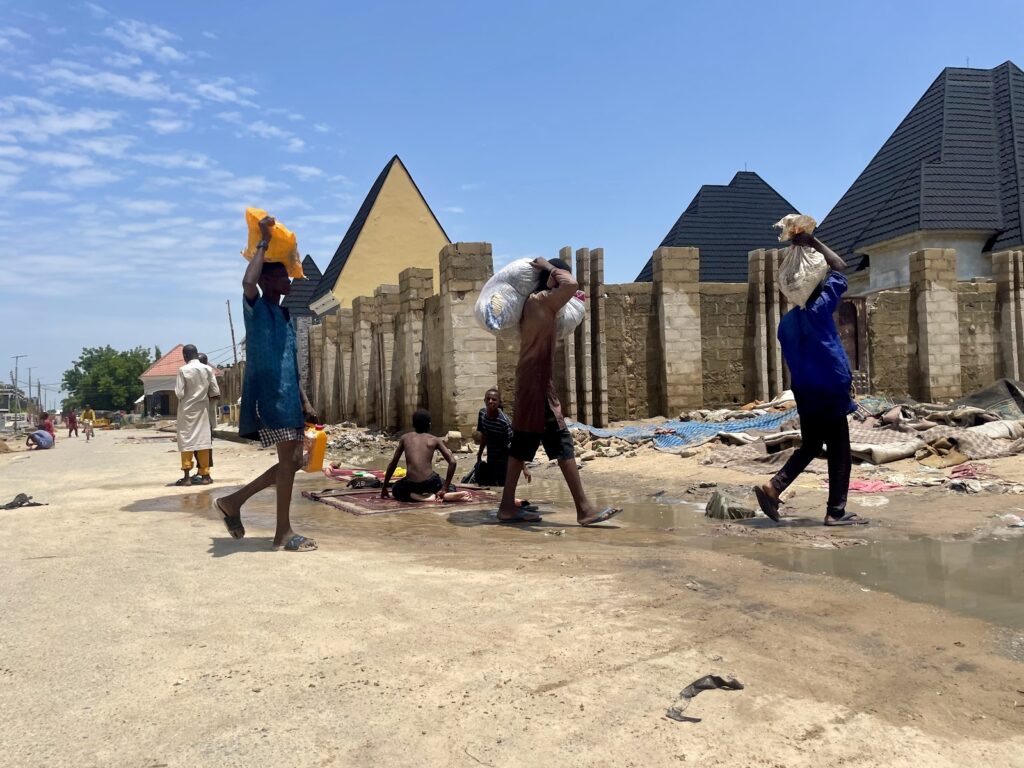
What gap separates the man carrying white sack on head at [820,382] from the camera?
17.2 ft

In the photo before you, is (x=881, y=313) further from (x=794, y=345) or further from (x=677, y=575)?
(x=677, y=575)

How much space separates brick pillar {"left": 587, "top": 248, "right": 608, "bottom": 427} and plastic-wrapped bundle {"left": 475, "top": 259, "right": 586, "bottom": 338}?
27.0 feet

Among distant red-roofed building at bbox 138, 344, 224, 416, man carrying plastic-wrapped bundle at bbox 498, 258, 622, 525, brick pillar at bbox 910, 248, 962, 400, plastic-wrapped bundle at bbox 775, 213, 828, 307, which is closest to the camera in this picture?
plastic-wrapped bundle at bbox 775, 213, 828, 307

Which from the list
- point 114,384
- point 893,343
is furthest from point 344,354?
point 114,384

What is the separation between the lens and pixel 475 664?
2506 mm

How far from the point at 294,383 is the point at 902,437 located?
7.08 metres

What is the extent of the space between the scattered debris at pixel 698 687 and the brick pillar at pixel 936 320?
15.1m

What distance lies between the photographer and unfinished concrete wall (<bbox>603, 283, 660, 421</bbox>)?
14398 millimetres

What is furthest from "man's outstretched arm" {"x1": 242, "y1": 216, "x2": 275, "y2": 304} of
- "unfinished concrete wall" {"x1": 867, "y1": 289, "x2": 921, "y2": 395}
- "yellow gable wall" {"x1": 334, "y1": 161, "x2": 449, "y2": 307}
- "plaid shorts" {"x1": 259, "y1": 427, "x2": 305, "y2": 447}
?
"yellow gable wall" {"x1": 334, "y1": 161, "x2": 449, "y2": 307}

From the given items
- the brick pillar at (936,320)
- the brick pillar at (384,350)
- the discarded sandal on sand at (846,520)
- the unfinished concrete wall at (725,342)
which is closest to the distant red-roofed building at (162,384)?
the brick pillar at (384,350)

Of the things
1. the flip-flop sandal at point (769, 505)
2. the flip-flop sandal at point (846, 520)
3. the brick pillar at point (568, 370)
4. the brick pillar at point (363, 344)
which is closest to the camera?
the flip-flop sandal at point (846, 520)

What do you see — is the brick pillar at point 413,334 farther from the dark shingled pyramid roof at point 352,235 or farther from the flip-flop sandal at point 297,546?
the dark shingled pyramid roof at point 352,235

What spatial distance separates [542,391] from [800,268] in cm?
200

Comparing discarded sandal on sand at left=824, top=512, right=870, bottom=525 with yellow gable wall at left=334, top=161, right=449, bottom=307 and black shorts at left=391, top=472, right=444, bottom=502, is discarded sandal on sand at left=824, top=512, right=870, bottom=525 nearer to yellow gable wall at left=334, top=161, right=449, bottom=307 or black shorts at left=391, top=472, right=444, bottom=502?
black shorts at left=391, top=472, right=444, bottom=502
